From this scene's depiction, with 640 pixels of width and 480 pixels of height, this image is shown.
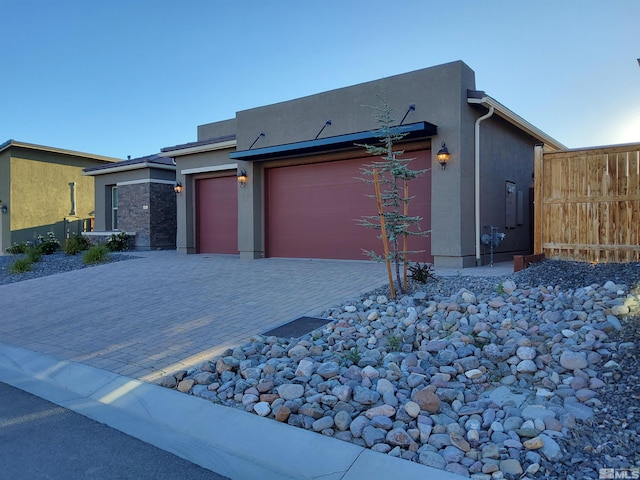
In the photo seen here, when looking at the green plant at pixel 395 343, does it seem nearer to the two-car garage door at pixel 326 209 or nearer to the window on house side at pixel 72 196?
the two-car garage door at pixel 326 209

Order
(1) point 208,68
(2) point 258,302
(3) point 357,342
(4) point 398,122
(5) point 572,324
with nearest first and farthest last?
(5) point 572,324 < (3) point 357,342 < (2) point 258,302 < (4) point 398,122 < (1) point 208,68

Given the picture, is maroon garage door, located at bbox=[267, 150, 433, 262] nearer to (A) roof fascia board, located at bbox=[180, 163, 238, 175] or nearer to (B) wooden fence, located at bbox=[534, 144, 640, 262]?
(A) roof fascia board, located at bbox=[180, 163, 238, 175]

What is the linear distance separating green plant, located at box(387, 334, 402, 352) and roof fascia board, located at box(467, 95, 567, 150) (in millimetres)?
6903

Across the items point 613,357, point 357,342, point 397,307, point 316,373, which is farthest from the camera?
point 397,307

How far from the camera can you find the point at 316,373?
13.6 feet

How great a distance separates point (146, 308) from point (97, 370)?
273 cm

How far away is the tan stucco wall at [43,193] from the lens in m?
22.2

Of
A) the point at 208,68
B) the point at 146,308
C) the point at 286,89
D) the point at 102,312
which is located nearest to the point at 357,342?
the point at 146,308

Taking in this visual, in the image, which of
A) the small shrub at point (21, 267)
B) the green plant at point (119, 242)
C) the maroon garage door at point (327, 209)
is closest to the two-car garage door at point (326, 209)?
the maroon garage door at point (327, 209)

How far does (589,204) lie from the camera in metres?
7.71

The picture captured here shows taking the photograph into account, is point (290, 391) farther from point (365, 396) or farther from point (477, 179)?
point (477, 179)

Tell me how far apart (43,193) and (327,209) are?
60.4 ft

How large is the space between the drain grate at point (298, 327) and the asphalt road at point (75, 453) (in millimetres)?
2320

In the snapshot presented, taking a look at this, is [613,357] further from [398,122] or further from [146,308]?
[398,122]
